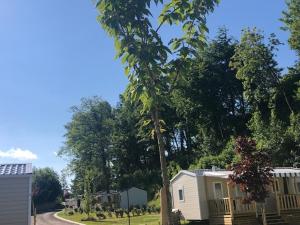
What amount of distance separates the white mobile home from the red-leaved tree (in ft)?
18.8

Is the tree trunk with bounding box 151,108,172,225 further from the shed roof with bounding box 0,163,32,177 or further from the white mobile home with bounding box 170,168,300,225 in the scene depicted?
the white mobile home with bounding box 170,168,300,225

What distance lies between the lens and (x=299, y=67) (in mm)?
49062

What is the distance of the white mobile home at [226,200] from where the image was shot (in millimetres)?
25781

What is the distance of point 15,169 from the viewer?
16.8m

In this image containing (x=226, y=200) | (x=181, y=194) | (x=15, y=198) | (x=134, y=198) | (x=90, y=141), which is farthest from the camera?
(x=90, y=141)

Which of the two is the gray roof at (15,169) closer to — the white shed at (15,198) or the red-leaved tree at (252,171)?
the white shed at (15,198)

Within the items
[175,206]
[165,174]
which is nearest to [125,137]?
[175,206]

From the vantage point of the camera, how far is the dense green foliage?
9069 cm

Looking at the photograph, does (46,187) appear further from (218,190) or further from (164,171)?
(164,171)

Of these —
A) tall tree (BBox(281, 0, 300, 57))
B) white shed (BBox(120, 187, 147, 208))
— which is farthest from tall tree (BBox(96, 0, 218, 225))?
white shed (BBox(120, 187, 147, 208))

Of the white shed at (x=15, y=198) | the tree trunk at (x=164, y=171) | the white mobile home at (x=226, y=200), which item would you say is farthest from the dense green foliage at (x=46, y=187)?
the tree trunk at (x=164, y=171)

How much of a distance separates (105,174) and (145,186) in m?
10.9

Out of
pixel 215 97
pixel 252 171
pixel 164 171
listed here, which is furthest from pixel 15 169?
pixel 215 97

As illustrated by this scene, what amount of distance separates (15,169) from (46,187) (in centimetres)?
8032
